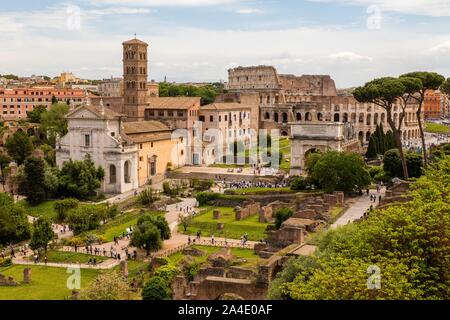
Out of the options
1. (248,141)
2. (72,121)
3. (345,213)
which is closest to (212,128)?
(248,141)

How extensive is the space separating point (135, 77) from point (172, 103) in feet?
15.8

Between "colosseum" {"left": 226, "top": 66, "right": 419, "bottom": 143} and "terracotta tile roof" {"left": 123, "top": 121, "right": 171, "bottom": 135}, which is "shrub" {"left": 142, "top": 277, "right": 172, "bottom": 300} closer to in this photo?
"terracotta tile roof" {"left": 123, "top": 121, "right": 171, "bottom": 135}

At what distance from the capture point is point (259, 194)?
147 feet

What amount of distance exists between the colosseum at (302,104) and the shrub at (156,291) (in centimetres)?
5715

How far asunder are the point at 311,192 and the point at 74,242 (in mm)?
17822

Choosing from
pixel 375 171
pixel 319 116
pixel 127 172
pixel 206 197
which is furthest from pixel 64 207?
pixel 319 116

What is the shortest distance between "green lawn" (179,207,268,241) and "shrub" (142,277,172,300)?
11634 mm

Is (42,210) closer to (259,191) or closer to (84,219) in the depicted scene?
(84,219)

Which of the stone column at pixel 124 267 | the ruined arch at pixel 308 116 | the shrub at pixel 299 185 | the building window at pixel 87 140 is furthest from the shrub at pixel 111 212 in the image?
the ruined arch at pixel 308 116

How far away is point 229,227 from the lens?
37531 millimetres

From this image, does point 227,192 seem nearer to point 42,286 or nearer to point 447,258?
point 42,286

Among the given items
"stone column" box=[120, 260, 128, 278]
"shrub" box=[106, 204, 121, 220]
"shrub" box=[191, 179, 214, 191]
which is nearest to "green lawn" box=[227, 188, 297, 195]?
"shrub" box=[191, 179, 214, 191]

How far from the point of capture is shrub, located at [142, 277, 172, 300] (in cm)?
2330

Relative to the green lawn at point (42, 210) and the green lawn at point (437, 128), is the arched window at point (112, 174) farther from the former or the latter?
the green lawn at point (437, 128)
